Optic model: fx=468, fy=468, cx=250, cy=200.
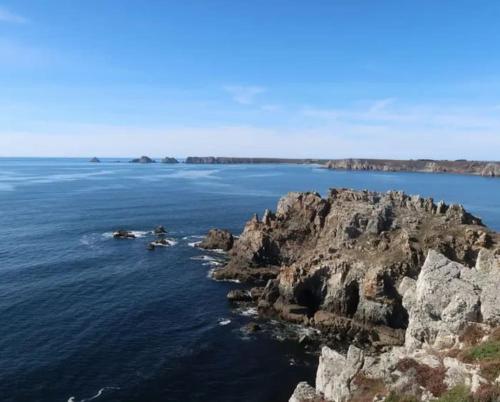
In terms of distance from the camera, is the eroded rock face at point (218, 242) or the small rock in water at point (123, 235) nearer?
the eroded rock face at point (218, 242)

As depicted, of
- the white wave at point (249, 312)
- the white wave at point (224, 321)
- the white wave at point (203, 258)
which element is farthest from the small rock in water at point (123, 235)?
the white wave at point (224, 321)

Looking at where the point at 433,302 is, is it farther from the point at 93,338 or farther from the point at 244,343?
the point at 93,338

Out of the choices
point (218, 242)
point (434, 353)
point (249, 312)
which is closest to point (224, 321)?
point (249, 312)

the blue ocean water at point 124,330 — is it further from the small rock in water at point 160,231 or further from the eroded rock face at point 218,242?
the small rock in water at point 160,231

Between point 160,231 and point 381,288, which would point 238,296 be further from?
point 160,231

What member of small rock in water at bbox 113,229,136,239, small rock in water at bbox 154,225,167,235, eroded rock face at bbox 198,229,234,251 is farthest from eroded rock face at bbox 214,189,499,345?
small rock in water at bbox 113,229,136,239

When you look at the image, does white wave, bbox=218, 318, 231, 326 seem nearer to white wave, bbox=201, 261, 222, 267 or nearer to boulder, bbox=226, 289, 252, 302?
boulder, bbox=226, 289, 252, 302

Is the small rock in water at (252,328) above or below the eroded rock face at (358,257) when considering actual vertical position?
below
